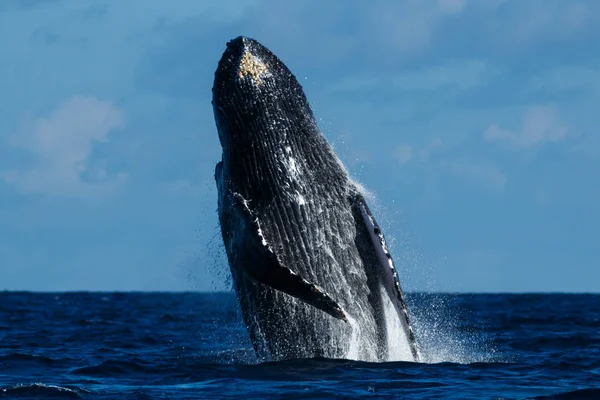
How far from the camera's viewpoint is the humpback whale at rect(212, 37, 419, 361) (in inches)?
511

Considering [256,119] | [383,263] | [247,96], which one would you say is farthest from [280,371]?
[247,96]

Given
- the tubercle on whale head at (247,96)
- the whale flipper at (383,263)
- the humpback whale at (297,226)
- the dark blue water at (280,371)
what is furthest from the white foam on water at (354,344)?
the tubercle on whale head at (247,96)

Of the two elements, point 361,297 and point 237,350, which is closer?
point 361,297

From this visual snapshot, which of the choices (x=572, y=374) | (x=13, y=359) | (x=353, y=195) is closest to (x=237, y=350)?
(x=13, y=359)

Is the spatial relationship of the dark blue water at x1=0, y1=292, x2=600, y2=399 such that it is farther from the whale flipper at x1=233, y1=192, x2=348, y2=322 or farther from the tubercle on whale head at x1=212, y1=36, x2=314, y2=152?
the tubercle on whale head at x1=212, y1=36, x2=314, y2=152

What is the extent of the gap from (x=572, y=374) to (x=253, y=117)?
522 centimetres

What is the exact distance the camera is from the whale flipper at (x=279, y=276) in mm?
11445

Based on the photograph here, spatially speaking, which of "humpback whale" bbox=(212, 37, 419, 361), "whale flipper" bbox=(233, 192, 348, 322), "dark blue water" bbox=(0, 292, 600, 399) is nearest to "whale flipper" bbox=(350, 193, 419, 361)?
"humpback whale" bbox=(212, 37, 419, 361)

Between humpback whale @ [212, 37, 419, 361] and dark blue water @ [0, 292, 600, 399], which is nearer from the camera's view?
dark blue water @ [0, 292, 600, 399]

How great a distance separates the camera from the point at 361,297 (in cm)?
1320

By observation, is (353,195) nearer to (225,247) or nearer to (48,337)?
(225,247)

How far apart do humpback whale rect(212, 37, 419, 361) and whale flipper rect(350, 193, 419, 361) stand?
13 mm

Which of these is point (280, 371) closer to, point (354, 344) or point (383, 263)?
point (354, 344)

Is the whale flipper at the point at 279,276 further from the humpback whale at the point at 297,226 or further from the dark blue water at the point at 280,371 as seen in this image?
the humpback whale at the point at 297,226
